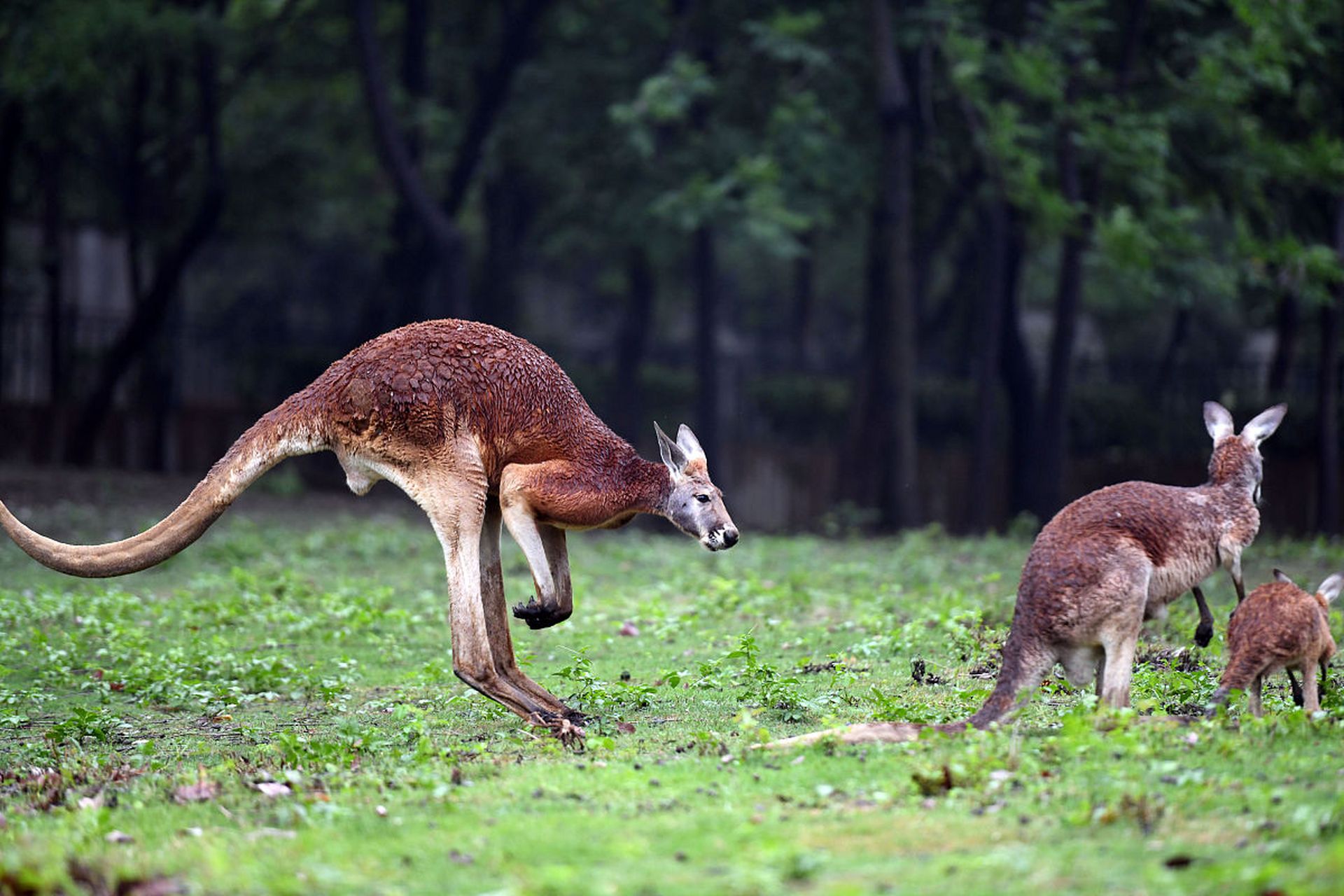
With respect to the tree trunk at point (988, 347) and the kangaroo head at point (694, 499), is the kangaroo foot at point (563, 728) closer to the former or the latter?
the kangaroo head at point (694, 499)

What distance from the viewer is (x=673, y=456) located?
7.16 metres

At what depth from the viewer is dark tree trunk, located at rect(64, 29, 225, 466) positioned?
1919cm

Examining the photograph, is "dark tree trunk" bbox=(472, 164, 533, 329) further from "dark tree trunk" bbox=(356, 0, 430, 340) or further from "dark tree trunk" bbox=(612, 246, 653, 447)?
"dark tree trunk" bbox=(356, 0, 430, 340)

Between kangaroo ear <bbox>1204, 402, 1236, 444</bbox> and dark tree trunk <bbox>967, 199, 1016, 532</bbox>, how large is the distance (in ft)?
37.2

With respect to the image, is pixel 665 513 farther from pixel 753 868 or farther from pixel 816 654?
pixel 753 868

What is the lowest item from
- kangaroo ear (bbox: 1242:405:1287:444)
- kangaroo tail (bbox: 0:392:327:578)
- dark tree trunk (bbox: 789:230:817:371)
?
kangaroo tail (bbox: 0:392:327:578)

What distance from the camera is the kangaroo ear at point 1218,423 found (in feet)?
21.7

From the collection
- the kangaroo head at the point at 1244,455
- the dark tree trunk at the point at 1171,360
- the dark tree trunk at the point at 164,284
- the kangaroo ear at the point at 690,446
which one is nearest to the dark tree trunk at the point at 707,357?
the dark tree trunk at the point at 164,284

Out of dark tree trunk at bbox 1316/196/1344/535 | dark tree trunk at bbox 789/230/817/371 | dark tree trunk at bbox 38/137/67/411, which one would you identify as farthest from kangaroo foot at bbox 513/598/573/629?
dark tree trunk at bbox 789/230/817/371

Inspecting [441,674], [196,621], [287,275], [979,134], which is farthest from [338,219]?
[441,674]

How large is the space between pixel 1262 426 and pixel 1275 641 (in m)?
1.18

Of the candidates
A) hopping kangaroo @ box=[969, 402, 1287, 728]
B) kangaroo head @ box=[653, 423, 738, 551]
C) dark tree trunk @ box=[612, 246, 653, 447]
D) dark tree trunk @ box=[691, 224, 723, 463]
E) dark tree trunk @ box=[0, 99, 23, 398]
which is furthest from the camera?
dark tree trunk @ box=[612, 246, 653, 447]

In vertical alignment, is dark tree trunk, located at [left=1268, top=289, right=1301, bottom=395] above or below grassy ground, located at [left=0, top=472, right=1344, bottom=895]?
above

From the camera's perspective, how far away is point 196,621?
998cm
